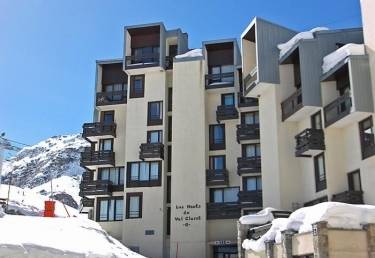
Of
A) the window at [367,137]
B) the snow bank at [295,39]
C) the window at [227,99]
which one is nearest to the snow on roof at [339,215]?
the window at [367,137]

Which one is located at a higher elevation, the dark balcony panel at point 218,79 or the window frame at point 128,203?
the dark balcony panel at point 218,79

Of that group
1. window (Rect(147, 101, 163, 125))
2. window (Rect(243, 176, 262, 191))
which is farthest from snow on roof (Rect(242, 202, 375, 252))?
window (Rect(147, 101, 163, 125))

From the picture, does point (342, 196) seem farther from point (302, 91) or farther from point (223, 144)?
point (223, 144)

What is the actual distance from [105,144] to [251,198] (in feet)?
52.3

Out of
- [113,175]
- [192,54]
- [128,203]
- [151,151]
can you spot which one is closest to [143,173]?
[151,151]

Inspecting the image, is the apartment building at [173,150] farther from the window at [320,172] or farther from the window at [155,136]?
the window at [320,172]

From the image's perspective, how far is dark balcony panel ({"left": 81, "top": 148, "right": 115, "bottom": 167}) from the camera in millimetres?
53094

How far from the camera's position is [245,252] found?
123 ft

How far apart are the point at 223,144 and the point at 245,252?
15.5 m

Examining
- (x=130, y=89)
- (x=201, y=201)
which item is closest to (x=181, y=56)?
(x=130, y=89)

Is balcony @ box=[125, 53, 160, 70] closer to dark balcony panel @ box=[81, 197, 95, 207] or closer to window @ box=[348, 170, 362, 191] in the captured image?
dark balcony panel @ box=[81, 197, 95, 207]

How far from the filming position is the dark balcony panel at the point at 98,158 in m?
53.1

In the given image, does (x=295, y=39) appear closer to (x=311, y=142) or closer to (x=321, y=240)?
(x=311, y=142)

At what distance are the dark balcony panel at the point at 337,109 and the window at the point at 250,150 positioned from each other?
41.8 feet
